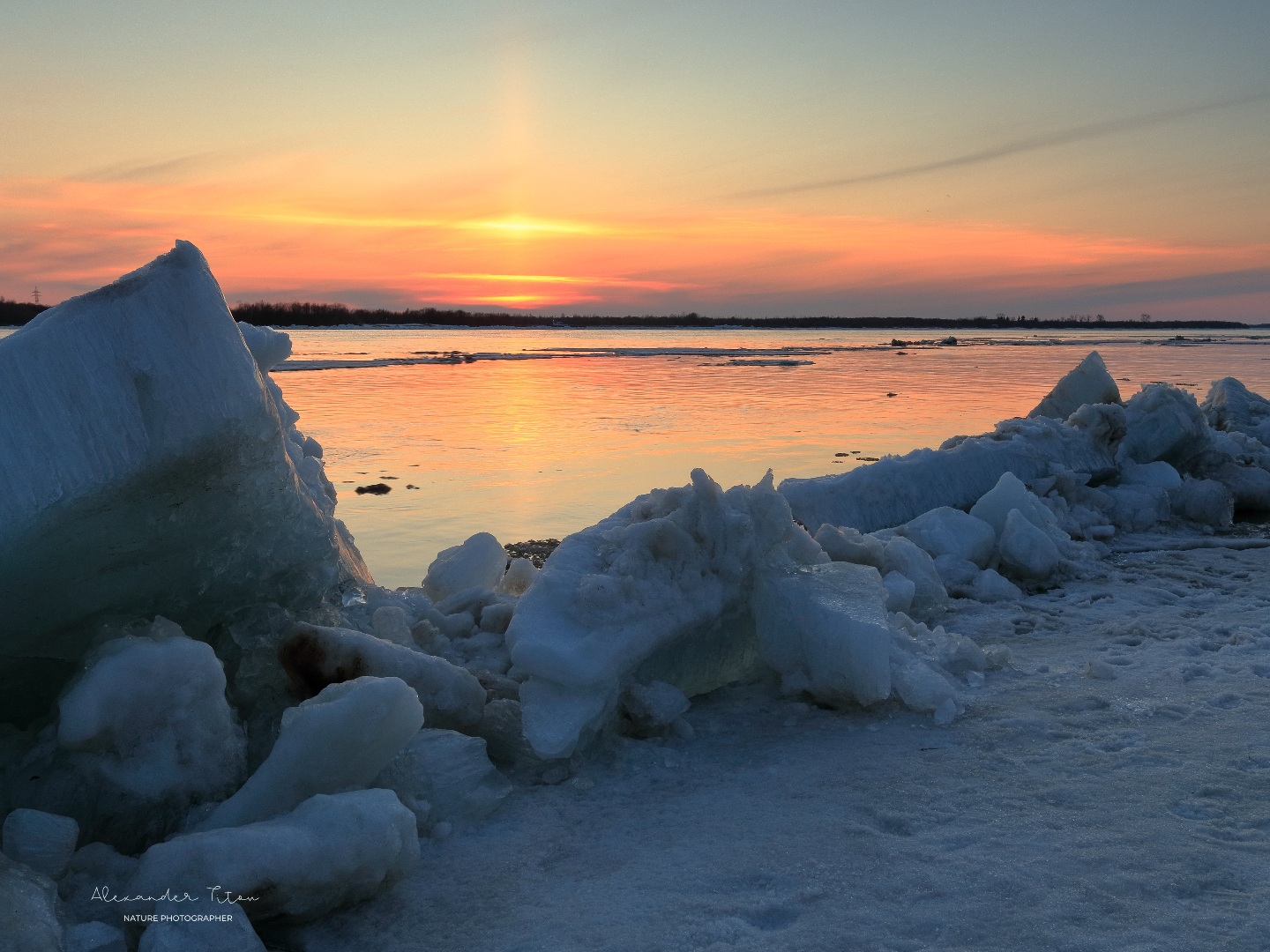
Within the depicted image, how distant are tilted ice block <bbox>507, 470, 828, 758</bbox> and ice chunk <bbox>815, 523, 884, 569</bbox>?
590mm

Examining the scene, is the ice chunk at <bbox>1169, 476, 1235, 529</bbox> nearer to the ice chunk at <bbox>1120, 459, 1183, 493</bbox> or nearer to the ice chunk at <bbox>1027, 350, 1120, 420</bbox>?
the ice chunk at <bbox>1120, 459, 1183, 493</bbox>

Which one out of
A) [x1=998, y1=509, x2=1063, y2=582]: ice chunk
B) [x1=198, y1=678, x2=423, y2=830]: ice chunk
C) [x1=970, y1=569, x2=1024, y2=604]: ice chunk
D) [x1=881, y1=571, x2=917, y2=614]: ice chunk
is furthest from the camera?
[x1=998, y1=509, x2=1063, y2=582]: ice chunk

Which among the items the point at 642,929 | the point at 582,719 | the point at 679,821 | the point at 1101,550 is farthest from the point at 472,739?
the point at 1101,550

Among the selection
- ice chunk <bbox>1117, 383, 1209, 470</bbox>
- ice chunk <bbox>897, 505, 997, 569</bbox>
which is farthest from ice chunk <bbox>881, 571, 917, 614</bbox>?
A: ice chunk <bbox>1117, 383, 1209, 470</bbox>

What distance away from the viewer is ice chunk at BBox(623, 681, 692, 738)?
2.66 m

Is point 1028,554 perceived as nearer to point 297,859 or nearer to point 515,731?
point 515,731

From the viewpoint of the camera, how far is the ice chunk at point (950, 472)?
5363mm

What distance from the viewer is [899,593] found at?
11.9 ft

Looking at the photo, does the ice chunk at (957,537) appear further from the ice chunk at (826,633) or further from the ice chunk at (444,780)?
the ice chunk at (444,780)

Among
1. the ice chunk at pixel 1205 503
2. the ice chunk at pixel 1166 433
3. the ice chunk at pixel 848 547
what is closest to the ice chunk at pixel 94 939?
the ice chunk at pixel 848 547

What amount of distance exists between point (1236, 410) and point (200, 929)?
926 centimetres

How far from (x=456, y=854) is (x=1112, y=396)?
6.49 meters

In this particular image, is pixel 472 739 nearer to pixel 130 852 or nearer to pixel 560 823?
pixel 560 823

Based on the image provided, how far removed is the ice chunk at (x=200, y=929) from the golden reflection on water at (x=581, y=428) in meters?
3.00
